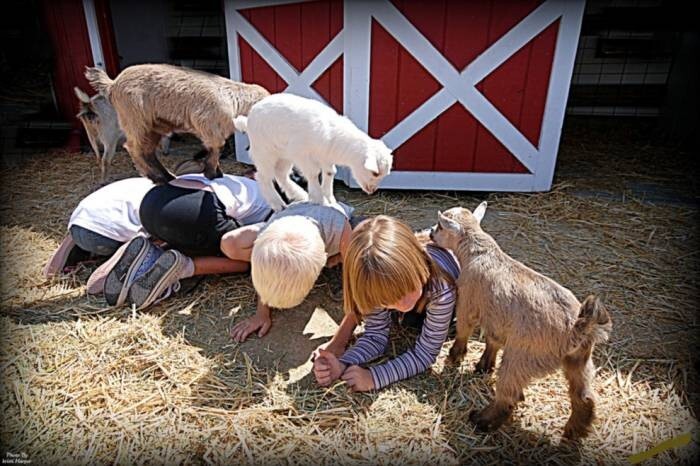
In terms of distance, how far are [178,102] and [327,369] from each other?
4.96ft

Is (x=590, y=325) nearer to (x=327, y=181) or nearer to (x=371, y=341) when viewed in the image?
(x=371, y=341)

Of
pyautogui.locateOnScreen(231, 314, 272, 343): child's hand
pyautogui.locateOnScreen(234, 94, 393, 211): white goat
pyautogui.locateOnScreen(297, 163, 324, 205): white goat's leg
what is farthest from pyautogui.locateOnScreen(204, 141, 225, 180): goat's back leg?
pyautogui.locateOnScreen(231, 314, 272, 343): child's hand

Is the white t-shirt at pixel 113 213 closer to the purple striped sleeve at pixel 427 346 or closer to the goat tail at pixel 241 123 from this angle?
the goat tail at pixel 241 123

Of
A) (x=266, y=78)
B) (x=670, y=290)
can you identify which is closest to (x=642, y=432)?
(x=670, y=290)

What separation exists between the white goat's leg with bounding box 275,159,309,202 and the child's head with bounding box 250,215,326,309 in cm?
55

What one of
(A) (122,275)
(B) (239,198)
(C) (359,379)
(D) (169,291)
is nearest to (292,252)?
(C) (359,379)

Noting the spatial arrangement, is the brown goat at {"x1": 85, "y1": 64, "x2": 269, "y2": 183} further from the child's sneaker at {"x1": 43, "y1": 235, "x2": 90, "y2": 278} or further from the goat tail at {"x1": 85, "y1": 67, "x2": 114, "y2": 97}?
the child's sneaker at {"x1": 43, "y1": 235, "x2": 90, "y2": 278}

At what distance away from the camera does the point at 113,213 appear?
307cm

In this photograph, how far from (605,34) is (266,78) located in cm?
500

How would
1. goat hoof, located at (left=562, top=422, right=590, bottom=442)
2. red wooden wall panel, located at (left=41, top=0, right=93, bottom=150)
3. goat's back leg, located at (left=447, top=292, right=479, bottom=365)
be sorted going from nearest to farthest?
goat hoof, located at (left=562, top=422, right=590, bottom=442) → goat's back leg, located at (left=447, top=292, right=479, bottom=365) → red wooden wall panel, located at (left=41, top=0, right=93, bottom=150)

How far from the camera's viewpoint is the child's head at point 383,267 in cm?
192

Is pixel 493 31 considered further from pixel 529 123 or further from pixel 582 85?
pixel 582 85

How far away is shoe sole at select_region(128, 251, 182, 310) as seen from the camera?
109 inches

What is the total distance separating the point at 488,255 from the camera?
6.64ft
